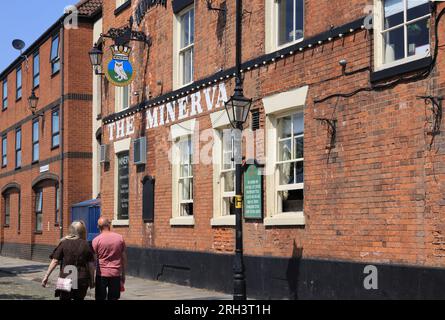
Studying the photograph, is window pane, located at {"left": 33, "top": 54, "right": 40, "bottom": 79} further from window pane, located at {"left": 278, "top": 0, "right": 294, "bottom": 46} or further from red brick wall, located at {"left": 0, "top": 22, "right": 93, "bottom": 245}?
window pane, located at {"left": 278, "top": 0, "right": 294, "bottom": 46}

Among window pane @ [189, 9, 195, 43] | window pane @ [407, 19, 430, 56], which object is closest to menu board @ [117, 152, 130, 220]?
window pane @ [189, 9, 195, 43]

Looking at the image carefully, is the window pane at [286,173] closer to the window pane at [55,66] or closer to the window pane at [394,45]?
the window pane at [394,45]

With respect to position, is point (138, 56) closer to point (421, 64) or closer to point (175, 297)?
point (175, 297)

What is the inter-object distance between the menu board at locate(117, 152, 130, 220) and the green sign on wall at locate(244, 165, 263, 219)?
6.11 metres

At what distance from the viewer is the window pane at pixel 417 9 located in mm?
9422

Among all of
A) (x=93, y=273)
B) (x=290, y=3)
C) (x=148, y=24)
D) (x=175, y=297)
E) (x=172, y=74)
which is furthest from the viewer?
(x=148, y=24)

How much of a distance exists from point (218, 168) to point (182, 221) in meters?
1.85

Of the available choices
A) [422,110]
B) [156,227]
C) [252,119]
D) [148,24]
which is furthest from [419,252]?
[148,24]

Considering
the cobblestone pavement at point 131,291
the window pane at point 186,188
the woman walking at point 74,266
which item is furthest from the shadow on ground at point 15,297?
the woman walking at point 74,266

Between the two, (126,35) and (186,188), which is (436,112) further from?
→ (126,35)

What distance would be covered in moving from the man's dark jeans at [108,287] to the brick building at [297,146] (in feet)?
11.6

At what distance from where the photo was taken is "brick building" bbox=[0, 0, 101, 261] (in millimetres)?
25531

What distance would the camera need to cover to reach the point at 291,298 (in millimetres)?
11859

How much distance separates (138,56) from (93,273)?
10.3 meters
